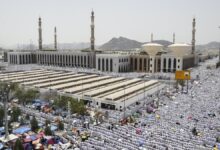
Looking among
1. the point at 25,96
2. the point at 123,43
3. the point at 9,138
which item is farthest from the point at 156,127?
the point at 123,43

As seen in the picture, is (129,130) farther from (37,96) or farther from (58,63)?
(58,63)

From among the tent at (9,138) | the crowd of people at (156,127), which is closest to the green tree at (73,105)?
the crowd of people at (156,127)

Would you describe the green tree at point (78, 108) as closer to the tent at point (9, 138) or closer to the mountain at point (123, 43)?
the tent at point (9, 138)

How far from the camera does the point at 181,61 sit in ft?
139

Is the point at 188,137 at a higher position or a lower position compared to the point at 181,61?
lower

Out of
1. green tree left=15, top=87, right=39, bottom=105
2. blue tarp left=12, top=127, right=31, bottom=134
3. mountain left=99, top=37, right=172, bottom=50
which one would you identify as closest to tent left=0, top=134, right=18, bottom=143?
blue tarp left=12, top=127, right=31, bottom=134

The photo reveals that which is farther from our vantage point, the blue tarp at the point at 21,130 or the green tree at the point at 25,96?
the green tree at the point at 25,96

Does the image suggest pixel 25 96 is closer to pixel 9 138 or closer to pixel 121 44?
pixel 9 138

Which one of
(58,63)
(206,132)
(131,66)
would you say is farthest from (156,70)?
(206,132)

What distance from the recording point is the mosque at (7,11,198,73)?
42.4 metres

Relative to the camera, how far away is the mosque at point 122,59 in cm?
4238

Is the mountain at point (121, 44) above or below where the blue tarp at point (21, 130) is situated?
above

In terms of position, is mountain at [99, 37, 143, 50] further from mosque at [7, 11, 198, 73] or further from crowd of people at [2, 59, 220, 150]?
crowd of people at [2, 59, 220, 150]

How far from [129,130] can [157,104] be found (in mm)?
7237
